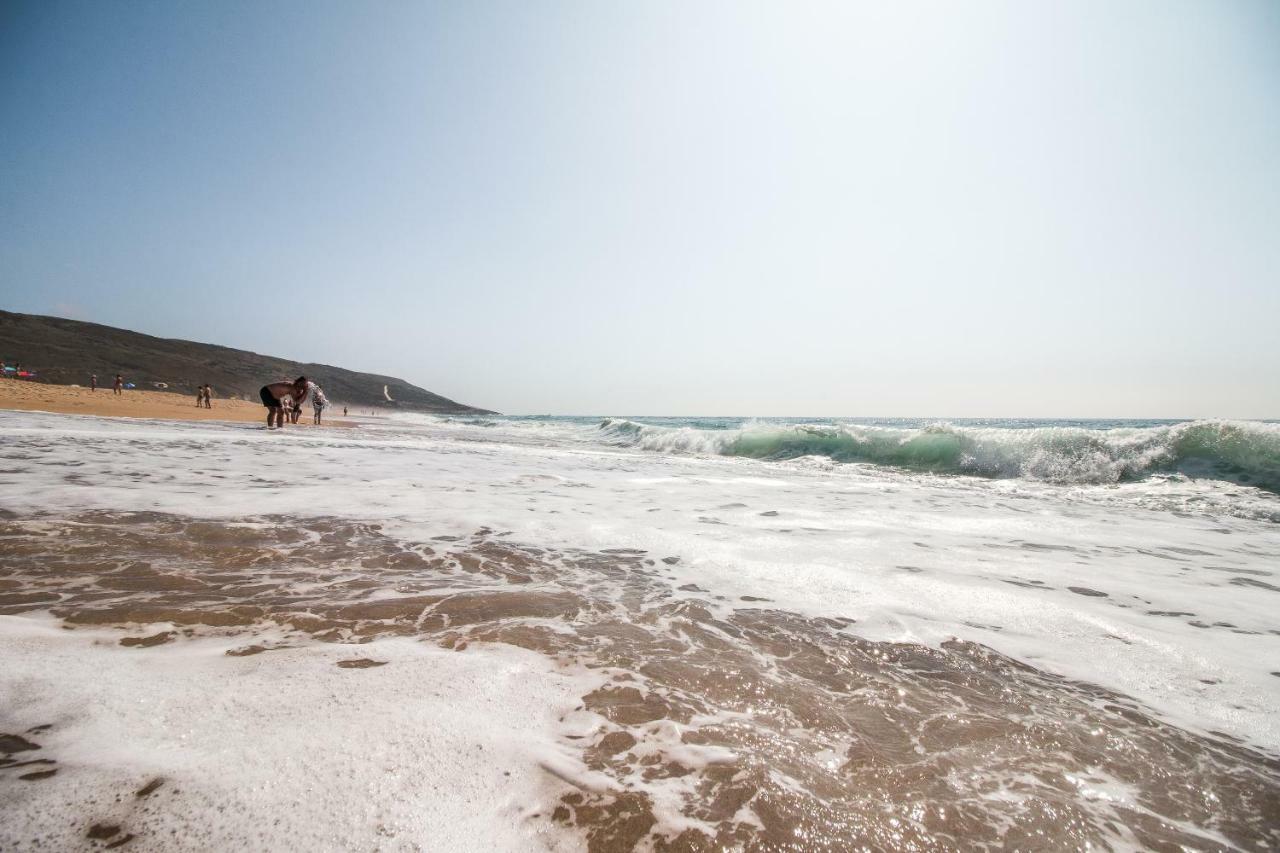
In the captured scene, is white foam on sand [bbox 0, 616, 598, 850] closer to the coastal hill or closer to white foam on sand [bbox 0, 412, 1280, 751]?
white foam on sand [bbox 0, 412, 1280, 751]

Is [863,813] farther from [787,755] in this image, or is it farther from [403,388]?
[403,388]

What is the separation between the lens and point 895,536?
16.3ft

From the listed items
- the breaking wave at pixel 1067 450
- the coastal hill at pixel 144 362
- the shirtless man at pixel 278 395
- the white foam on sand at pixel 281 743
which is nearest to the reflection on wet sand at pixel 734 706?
the white foam on sand at pixel 281 743

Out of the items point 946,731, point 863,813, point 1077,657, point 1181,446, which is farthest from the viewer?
point 1181,446

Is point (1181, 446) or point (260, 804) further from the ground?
point (1181, 446)

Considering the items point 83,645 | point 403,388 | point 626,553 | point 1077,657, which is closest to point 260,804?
point 83,645

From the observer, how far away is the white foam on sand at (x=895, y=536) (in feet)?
8.76

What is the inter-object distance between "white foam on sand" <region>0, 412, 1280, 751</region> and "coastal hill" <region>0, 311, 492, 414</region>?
50640 millimetres

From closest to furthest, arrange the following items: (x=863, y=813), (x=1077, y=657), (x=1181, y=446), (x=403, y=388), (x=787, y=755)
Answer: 1. (x=863, y=813)
2. (x=787, y=755)
3. (x=1077, y=657)
4. (x=1181, y=446)
5. (x=403, y=388)

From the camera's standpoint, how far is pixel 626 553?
402cm

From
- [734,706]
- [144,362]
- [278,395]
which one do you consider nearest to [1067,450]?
[734,706]

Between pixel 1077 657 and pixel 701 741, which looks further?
pixel 1077 657

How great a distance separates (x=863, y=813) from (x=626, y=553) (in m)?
2.72

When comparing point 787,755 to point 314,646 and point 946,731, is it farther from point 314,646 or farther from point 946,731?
point 314,646
